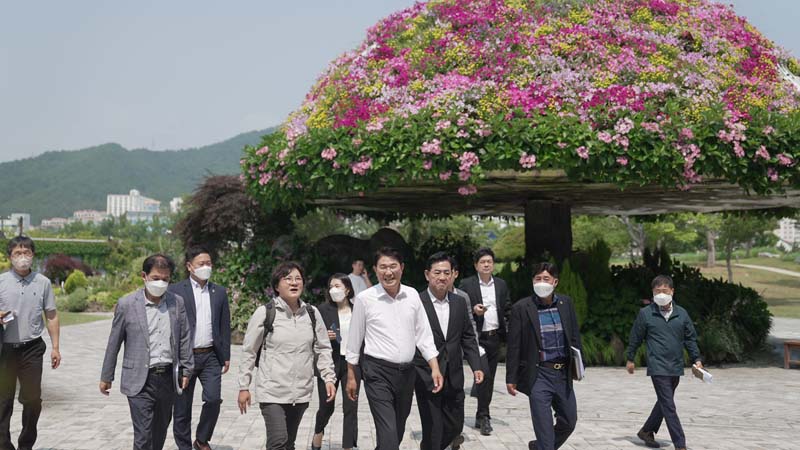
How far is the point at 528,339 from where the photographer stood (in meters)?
6.99

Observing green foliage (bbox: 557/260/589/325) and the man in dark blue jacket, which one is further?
green foliage (bbox: 557/260/589/325)

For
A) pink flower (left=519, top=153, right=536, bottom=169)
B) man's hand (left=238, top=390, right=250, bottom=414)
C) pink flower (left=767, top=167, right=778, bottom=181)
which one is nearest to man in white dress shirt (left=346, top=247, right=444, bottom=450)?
man's hand (left=238, top=390, right=250, bottom=414)

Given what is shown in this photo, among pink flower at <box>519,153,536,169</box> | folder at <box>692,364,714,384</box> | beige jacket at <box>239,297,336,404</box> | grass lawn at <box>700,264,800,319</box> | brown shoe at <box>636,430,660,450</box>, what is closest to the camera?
beige jacket at <box>239,297,336,404</box>

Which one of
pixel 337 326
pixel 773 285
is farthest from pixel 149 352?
pixel 773 285

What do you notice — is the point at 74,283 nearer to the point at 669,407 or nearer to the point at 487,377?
the point at 487,377

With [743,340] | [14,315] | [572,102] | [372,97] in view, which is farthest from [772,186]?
[14,315]

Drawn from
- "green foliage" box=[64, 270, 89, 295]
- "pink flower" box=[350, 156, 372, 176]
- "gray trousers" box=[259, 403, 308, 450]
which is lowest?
"green foliage" box=[64, 270, 89, 295]

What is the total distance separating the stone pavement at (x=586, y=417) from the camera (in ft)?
27.0

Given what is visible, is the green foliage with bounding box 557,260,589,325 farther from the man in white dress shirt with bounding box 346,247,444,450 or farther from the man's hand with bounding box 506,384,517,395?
the man in white dress shirt with bounding box 346,247,444,450

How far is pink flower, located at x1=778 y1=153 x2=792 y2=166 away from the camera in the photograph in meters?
12.5

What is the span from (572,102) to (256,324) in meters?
8.58

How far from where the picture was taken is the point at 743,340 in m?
16.2

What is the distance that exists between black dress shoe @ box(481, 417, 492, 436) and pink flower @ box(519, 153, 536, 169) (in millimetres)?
4786

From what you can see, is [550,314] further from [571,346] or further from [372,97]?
[372,97]
